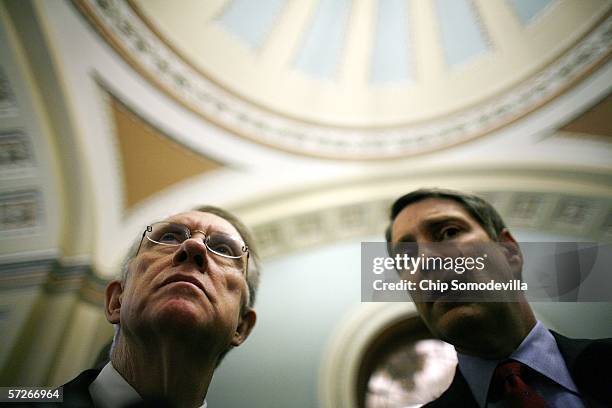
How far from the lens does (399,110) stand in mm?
5891

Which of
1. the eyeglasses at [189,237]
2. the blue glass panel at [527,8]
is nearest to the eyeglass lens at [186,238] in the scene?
the eyeglasses at [189,237]

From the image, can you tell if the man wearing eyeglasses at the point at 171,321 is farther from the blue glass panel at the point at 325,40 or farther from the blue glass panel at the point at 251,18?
the blue glass panel at the point at 325,40

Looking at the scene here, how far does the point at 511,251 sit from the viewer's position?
3.04 m

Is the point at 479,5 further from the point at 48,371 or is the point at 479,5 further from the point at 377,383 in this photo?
the point at 48,371

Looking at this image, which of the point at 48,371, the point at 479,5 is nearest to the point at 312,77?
the point at 479,5

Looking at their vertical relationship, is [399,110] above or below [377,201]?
above

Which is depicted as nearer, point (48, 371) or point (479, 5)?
point (48, 371)

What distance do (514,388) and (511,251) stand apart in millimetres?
875

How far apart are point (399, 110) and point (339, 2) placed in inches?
57.7

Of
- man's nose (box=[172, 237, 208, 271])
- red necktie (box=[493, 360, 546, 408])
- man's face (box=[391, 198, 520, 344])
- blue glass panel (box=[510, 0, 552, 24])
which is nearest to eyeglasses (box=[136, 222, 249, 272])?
man's nose (box=[172, 237, 208, 271])

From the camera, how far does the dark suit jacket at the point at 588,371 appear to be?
234 cm

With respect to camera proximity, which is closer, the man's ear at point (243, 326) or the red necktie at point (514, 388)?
the red necktie at point (514, 388)

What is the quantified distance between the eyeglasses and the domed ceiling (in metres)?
2.73

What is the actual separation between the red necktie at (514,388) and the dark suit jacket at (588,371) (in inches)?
6.6
